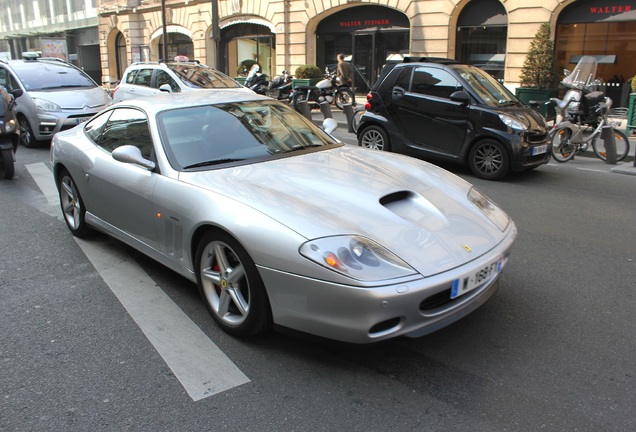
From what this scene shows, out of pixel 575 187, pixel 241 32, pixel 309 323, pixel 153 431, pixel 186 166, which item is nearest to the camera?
pixel 153 431

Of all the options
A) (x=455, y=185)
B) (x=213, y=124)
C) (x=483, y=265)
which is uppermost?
(x=213, y=124)

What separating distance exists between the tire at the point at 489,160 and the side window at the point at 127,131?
214 inches

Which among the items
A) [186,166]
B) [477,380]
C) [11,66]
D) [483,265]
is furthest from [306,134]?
[11,66]

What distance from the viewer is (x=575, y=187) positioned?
25.5 ft

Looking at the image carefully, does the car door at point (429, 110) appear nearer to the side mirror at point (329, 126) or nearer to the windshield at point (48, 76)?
the side mirror at point (329, 126)

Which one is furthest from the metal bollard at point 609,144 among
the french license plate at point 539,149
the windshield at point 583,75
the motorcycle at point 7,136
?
the motorcycle at point 7,136

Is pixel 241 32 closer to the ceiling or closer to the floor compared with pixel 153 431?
closer to the ceiling

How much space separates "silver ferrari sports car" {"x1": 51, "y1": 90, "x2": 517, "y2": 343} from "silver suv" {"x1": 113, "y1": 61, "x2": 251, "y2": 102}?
8.29 meters

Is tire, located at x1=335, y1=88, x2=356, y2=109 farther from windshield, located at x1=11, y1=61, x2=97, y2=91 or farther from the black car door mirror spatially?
the black car door mirror

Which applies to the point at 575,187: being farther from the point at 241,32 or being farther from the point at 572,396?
the point at 241,32

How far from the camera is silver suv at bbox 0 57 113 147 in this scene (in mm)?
10734

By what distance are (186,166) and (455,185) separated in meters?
1.89

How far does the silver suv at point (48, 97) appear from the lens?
1073cm

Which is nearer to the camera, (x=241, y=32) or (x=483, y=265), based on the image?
(x=483, y=265)
